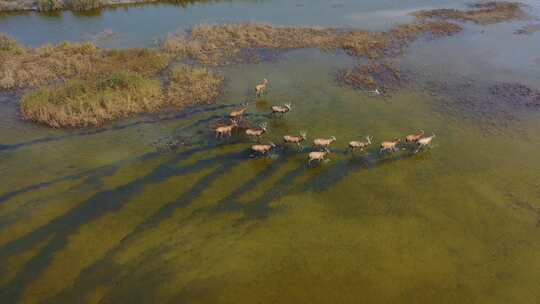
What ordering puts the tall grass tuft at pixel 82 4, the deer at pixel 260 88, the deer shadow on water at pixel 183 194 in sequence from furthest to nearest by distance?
1. the tall grass tuft at pixel 82 4
2. the deer at pixel 260 88
3. the deer shadow on water at pixel 183 194

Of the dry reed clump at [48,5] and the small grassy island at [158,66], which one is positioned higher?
the dry reed clump at [48,5]

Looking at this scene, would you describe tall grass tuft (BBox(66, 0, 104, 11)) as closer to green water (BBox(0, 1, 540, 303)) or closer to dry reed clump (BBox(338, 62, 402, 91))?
green water (BBox(0, 1, 540, 303))

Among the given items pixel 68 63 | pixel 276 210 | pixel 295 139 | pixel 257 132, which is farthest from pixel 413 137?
pixel 68 63

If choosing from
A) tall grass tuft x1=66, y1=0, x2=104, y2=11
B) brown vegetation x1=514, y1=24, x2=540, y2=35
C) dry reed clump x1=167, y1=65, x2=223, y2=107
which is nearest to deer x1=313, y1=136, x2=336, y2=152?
dry reed clump x1=167, y1=65, x2=223, y2=107

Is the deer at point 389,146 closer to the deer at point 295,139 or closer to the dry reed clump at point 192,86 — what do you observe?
the deer at point 295,139

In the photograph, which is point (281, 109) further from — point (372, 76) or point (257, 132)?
point (372, 76)

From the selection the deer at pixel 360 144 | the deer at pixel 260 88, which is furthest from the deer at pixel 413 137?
the deer at pixel 260 88
